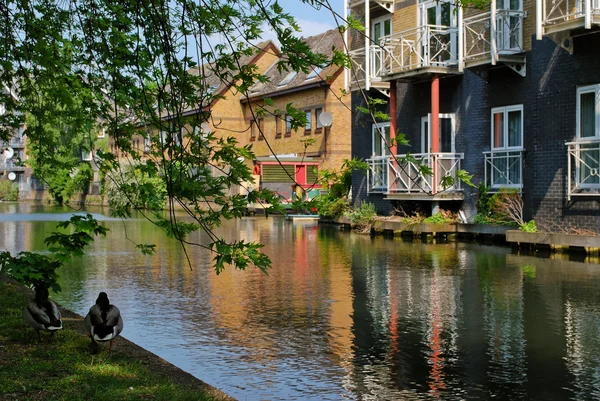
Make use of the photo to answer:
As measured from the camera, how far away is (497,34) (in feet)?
81.9

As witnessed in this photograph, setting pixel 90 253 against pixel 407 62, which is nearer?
pixel 90 253

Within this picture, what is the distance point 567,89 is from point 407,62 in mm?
7940

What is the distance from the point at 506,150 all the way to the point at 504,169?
Answer: 2.00 ft

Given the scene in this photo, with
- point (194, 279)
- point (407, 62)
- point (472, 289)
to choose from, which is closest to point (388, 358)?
point (472, 289)

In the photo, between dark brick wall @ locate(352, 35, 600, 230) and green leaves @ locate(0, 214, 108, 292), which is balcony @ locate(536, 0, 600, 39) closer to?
dark brick wall @ locate(352, 35, 600, 230)

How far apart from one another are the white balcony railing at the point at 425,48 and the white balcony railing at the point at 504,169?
11.3 ft

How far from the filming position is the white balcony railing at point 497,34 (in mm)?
24500

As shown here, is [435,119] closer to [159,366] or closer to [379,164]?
[379,164]

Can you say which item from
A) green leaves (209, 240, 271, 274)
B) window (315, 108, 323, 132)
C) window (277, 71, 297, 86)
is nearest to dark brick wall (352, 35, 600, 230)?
green leaves (209, 240, 271, 274)

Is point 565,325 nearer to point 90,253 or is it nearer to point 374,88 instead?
point 90,253

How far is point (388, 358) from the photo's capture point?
9617 millimetres

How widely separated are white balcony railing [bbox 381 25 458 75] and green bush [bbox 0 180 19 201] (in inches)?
2886

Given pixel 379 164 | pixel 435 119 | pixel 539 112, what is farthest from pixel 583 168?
pixel 379 164

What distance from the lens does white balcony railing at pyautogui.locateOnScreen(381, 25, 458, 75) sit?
2725 centimetres
